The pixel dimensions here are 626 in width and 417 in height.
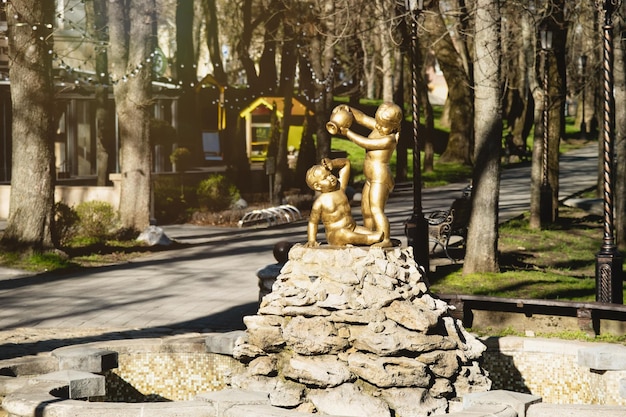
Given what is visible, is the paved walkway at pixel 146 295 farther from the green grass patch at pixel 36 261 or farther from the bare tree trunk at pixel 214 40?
the bare tree trunk at pixel 214 40

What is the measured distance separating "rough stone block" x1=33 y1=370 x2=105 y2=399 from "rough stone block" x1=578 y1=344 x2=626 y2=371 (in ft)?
12.2

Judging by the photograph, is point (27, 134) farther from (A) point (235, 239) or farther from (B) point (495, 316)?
(B) point (495, 316)

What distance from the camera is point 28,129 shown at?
18.3 m

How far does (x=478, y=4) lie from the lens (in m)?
15.5

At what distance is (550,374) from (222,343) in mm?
2703

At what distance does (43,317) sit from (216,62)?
31443mm

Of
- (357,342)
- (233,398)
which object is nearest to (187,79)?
(357,342)

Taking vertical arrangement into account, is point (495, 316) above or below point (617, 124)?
below

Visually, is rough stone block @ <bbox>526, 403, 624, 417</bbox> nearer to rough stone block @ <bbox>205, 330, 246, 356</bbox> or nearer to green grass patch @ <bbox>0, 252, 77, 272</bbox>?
rough stone block @ <bbox>205, 330, 246, 356</bbox>

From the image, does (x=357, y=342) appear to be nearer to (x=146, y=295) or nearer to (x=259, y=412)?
(x=259, y=412)

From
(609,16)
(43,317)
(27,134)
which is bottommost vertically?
(43,317)

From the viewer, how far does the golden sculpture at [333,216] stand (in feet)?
26.1

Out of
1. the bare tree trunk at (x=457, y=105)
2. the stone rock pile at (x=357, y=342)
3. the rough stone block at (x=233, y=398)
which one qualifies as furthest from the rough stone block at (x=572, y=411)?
the bare tree trunk at (x=457, y=105)

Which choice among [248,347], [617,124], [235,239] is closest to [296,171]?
[235,239]
